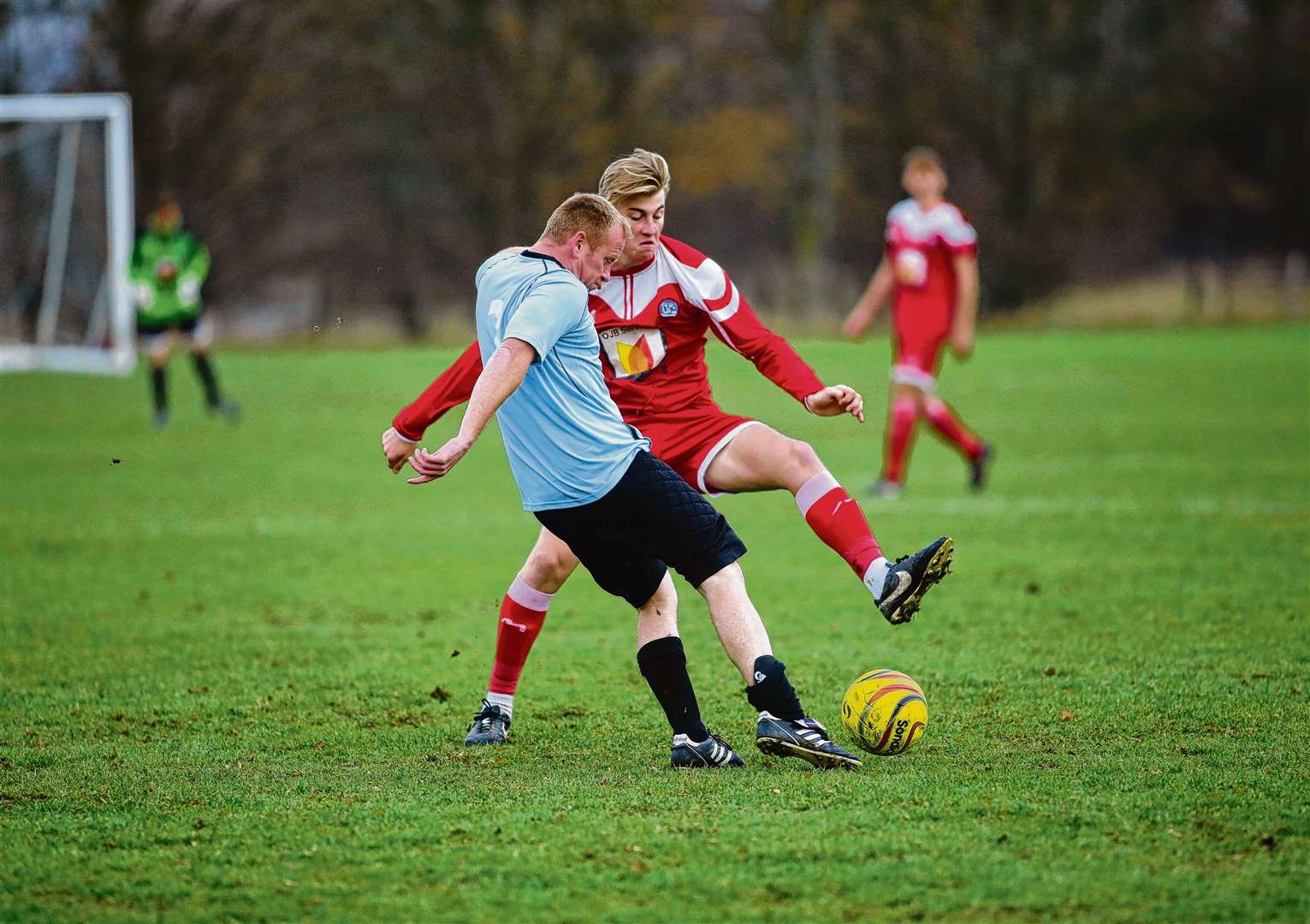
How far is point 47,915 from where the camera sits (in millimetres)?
3725

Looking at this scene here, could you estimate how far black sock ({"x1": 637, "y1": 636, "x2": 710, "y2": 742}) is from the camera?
16.6ft

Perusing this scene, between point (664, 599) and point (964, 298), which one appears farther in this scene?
point (964, 298)

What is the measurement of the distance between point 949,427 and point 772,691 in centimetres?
744

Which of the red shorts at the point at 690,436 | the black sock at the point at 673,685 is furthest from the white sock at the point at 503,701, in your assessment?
the red shorts at the point at 690,436

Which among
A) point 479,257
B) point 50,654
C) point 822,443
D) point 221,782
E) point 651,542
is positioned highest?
point 651,542

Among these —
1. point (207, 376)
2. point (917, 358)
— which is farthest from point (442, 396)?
point (207, 376)

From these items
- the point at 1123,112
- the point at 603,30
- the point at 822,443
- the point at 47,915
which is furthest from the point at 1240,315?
the point at 47,915

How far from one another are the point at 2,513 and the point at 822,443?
7521 mm

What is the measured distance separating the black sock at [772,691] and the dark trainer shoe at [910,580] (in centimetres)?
40

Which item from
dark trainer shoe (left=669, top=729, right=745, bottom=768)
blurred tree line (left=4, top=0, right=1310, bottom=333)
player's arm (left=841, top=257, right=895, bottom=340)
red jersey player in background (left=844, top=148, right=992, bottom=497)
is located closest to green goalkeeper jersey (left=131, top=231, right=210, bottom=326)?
player's arm (left=841, top=257, right=895, bottom=340)

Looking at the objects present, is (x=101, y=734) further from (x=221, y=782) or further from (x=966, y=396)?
(x=966, y=396)

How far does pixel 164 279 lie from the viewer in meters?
17.8

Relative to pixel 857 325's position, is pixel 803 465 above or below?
above

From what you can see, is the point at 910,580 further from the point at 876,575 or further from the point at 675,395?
the point at 675,395
